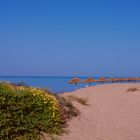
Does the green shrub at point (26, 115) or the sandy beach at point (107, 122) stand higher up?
the green shrub at point (26, 115)

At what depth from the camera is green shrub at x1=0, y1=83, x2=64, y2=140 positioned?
31.3 feet

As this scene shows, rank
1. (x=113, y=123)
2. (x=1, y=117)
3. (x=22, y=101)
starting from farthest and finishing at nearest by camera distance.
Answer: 1. (x=113, y=123)
2. (x=22, y=101)
3. (x=1, y=117)

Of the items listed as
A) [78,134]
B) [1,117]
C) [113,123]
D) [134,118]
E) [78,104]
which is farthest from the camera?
[78,104]

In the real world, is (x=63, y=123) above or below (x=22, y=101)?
below

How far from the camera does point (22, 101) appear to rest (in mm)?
10109

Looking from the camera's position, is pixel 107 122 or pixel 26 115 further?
pixel 107 122

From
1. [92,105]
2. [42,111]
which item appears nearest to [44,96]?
[42,111]

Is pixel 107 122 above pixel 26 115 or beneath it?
beneath

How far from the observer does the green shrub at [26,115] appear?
31.3ft

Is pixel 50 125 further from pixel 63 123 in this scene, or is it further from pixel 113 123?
pixel 113 123

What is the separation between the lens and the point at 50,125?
1062 centimetres

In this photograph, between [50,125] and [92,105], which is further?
[92,105]

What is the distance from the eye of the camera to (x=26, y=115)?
32.9 ft

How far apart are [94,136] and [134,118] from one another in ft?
12.1
